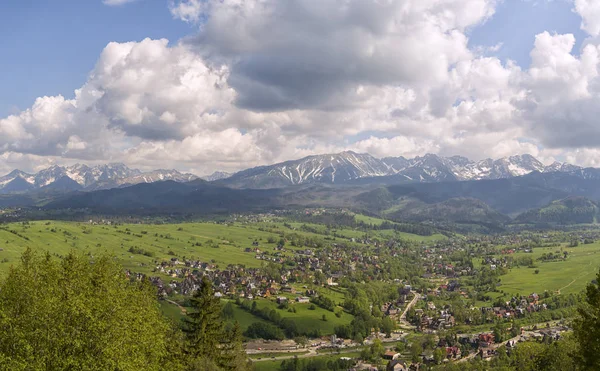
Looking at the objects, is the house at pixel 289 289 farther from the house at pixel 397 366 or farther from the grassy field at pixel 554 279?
the grassy field at pixel 554 279

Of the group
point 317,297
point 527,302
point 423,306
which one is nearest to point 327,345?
point 317,297

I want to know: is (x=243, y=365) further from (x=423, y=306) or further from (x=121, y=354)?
(x=423, y=306)

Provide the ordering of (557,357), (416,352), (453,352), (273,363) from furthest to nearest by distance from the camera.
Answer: (453,352) < (416,352) < (273,363) < (557,357)

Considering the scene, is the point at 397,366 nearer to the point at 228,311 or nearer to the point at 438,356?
the point at 438,356

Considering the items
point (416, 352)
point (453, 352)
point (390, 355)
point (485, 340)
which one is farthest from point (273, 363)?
point (485, 340)

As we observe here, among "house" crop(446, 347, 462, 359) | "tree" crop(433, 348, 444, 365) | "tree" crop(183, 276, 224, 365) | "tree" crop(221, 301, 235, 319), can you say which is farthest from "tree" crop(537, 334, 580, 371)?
"tree" crop(221, 301, 235, 319)
